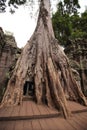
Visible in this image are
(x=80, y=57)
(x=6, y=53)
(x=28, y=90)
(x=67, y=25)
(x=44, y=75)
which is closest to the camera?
(x=44, y=75)

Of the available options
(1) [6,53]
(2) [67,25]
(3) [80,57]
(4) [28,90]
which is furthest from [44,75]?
(2) [67,25]

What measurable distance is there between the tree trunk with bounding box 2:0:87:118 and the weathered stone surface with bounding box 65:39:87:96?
441 cm

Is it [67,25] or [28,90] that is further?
[67,25]

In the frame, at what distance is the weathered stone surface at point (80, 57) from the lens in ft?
32.5

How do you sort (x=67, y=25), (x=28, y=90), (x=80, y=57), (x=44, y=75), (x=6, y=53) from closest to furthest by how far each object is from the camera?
(x=44, y=75), (x=28, y=90), (x=6, y=53), (x=80, y=57), (x=67, y=25)

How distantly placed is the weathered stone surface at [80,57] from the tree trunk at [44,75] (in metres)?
4.41

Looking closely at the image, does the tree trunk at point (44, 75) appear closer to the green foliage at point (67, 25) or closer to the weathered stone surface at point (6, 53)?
the weathered stone surface at point (6, 53)

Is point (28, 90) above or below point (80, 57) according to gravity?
below

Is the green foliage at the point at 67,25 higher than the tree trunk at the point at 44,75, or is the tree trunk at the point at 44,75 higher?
the green foliage at the point at 67,25

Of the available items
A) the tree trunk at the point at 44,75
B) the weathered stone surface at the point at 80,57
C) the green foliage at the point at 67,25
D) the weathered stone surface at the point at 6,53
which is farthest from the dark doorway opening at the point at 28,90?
the green foliage at the point at 67,25

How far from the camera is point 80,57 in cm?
1095

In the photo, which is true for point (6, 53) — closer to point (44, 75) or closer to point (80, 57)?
point (44, 75)

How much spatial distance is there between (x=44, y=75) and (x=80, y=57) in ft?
22.9

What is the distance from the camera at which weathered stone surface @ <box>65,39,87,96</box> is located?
990 cm
